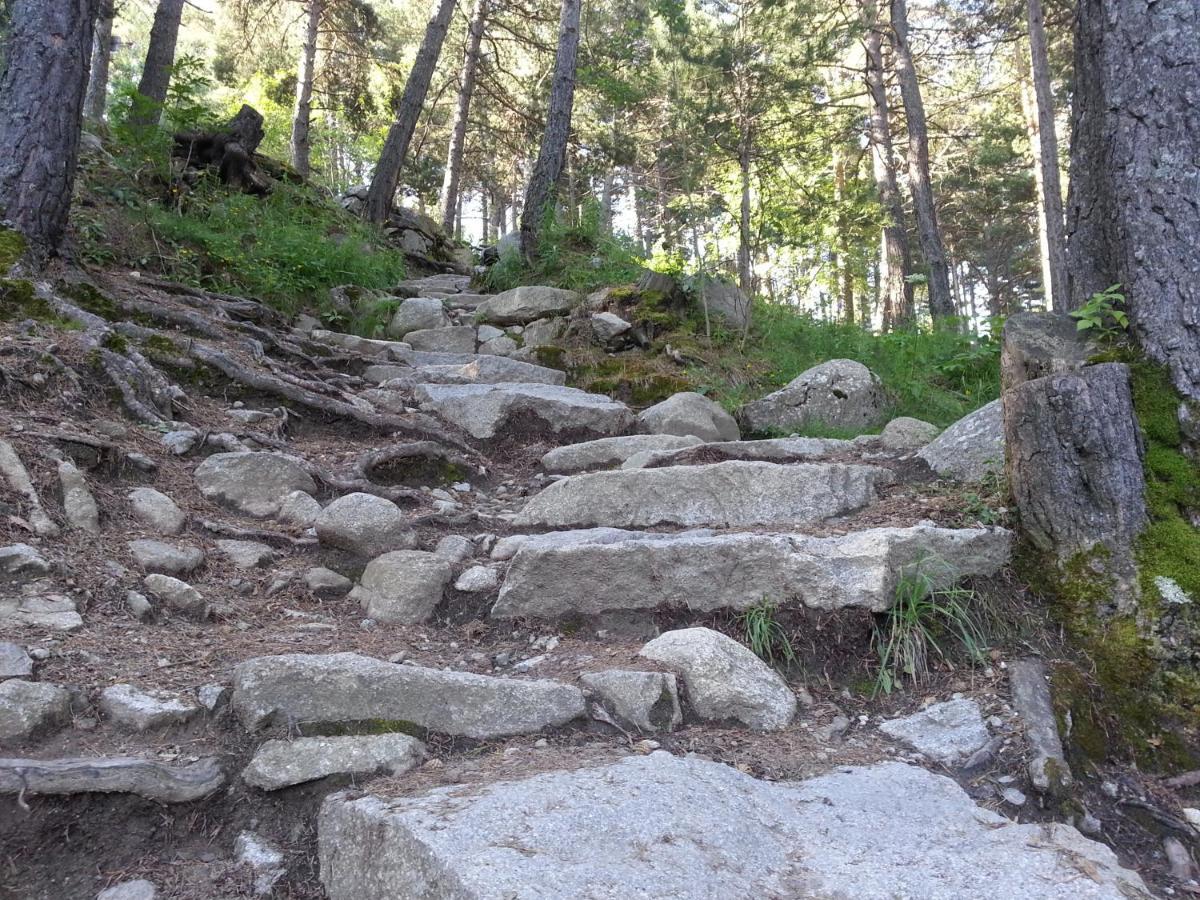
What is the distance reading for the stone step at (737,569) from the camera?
10.1ft

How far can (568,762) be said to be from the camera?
2.27m

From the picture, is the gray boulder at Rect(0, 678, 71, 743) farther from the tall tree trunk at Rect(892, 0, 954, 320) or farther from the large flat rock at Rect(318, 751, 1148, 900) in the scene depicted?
the tall tree trunk at Rect(892, 0, 954, 320)

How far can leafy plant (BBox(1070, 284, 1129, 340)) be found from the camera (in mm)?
3059

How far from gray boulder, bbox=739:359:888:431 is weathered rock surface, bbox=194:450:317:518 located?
11.8 feet

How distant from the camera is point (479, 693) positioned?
8.30ft

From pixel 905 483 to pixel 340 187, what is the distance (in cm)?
1510

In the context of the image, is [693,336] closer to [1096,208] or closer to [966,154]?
[1096,208]

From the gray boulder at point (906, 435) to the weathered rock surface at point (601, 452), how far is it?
48.0 inches

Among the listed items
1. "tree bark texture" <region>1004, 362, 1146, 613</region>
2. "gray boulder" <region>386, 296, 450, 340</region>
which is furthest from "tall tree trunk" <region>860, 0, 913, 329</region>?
"tree bark texture" <region>1004, 362, 1146, 613</region>

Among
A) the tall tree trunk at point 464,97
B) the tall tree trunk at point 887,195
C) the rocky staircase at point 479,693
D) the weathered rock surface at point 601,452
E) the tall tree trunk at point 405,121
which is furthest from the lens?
the tall tree trunk at point 464,97

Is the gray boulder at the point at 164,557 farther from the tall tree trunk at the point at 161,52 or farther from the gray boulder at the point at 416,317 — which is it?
the tall tree trunk at the point at 161,52

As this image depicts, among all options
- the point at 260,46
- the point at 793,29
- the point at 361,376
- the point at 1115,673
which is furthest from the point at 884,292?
the point at 260,46

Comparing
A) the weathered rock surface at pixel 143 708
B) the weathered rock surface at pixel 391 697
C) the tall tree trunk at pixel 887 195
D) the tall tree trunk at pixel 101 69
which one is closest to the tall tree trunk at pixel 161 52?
the tall tree trunk at pixel 101 69

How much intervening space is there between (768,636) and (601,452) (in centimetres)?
262
